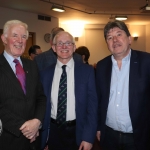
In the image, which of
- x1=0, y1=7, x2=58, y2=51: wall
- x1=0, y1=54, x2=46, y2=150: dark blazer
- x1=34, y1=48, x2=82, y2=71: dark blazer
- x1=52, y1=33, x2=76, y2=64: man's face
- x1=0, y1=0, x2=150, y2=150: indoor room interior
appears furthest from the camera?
x1=0, y1=7, x2=58, y2=51: wall

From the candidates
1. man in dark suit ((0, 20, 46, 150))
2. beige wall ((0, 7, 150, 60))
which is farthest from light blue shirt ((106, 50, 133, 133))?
beige wall ((0, 7, 150, 60))

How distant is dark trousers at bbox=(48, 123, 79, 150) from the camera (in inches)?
78.2

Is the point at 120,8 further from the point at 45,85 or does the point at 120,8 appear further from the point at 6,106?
the point at 6,106

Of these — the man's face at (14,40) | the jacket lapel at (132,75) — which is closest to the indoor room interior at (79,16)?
the jacket lapel at (132,75)

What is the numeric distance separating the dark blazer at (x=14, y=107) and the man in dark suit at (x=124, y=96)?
2.25 feet

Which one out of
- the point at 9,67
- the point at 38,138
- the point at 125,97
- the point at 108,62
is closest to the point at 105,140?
the point at 125,97

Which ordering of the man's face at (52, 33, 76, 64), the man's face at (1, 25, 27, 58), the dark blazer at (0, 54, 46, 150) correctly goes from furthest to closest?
the man's face at (52, 33, 76, 64)
the man's face at (1, 25, 27, 58)
the dark blazer at (0, 54, 46, 150)

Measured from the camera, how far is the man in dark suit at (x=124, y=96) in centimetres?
187

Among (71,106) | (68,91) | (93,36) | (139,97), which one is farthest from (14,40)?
(93,36)

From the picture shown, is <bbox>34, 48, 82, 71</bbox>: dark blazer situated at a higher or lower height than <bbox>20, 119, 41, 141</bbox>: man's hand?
higher

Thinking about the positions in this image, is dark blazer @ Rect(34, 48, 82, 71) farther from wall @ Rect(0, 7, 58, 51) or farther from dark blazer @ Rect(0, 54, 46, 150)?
wall @ Rect(0, 7, 58, 51)

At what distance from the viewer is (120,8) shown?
7.85m

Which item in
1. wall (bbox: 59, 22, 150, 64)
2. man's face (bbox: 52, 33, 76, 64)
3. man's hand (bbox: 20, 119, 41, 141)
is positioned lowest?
man's hand (bbox: 20, 119, 41, 141)

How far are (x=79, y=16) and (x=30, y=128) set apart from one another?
8074 millimetres
